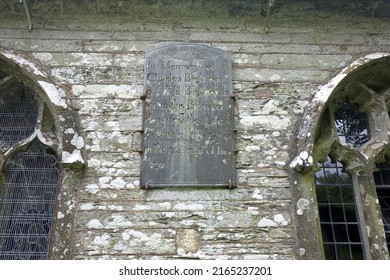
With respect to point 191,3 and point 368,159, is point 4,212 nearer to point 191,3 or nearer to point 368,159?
point 191,3

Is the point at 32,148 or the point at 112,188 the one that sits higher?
the point at 32,148

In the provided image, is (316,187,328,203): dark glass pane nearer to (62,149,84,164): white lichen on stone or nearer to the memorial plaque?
the memorial plaque

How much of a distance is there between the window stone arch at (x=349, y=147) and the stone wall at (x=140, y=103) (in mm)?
130

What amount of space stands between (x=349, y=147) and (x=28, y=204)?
341cm

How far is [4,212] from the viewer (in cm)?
426

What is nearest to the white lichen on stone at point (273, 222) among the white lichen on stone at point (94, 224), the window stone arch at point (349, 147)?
the window stone arch at point (349, 147)

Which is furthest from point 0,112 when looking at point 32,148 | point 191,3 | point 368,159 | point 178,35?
point 368,159

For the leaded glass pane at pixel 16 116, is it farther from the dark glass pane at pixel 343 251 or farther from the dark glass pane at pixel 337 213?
the dark glass pane at pixel 343 251

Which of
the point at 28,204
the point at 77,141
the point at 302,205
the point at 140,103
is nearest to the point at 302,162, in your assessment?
the point at 302,205

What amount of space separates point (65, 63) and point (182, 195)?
6.60 feet

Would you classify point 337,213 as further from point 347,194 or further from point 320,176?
point 320,176

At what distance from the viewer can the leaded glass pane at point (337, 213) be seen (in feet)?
13.9

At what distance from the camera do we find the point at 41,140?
4352mm

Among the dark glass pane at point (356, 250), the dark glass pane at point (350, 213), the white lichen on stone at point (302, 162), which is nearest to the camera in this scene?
the white lichen on stone at point (302, 162)
